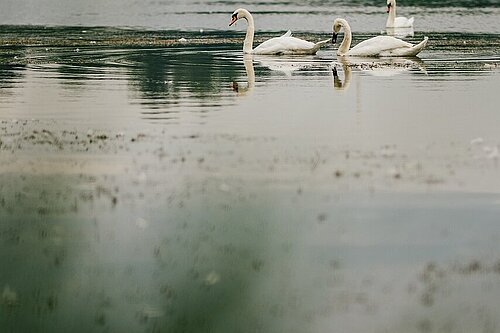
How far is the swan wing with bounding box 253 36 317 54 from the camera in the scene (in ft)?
109

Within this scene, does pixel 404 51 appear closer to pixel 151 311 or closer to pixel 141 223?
pixel 141 223

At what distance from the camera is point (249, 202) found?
12734 mm

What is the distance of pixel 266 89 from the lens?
23.7 meters

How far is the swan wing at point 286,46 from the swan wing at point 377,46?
130 centimetres

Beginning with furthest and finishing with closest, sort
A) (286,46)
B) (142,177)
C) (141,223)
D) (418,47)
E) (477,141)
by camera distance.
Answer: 1. (286,46)
2. (418,47)
3. (477,141)
4. (142,177)
5. (141,223)

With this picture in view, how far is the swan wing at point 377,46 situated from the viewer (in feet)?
105

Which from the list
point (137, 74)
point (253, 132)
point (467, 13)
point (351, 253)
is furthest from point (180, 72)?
point (467, 13)

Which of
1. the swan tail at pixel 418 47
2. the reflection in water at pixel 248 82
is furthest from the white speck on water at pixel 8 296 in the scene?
the swan tail at pixel 418 47

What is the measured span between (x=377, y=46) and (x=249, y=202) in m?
19.9

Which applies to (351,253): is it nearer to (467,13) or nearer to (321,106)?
(321,106)

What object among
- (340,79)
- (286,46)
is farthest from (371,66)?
(286,46)

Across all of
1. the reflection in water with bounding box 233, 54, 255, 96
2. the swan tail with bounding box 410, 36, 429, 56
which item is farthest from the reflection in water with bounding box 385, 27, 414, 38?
the reflection in water with bounding box 233, 54, 255, 96

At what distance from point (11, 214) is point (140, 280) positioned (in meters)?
2.84

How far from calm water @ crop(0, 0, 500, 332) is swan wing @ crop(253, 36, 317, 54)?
6.37m
